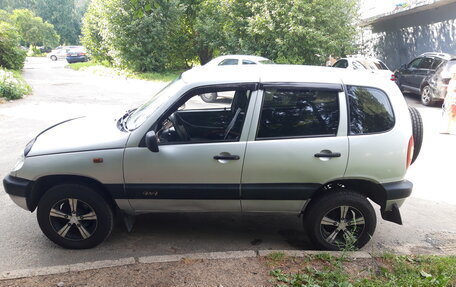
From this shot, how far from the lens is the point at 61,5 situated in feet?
214

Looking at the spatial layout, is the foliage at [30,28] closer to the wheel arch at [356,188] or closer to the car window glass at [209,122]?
the car window glass at [209,122]

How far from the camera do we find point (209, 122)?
425cm

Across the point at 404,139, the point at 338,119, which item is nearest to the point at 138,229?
the point at 338,119

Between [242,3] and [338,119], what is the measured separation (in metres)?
17.0

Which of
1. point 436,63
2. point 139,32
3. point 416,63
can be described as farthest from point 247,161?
point 139,32

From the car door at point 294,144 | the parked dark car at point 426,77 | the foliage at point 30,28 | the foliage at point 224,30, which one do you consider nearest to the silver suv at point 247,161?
the car door at point 294,144

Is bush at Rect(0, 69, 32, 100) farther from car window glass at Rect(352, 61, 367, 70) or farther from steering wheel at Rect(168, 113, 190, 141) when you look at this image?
car window glass at Rect(352, 61, 367, 70)

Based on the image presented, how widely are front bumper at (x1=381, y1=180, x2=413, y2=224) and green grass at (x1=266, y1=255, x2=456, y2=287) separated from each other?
462 millimetres

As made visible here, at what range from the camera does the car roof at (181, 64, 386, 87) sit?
144 inches

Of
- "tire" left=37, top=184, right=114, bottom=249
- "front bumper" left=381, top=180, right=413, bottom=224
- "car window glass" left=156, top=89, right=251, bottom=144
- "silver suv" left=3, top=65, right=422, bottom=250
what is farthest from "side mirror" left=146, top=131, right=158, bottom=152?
"front bumper" left=381, top=180, right=413, bottom=224

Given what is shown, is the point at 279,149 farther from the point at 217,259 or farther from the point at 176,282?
the point at 176,282

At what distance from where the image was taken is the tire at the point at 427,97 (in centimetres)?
1246

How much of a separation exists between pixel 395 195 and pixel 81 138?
3129mm

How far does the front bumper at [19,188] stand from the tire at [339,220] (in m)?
2.72
